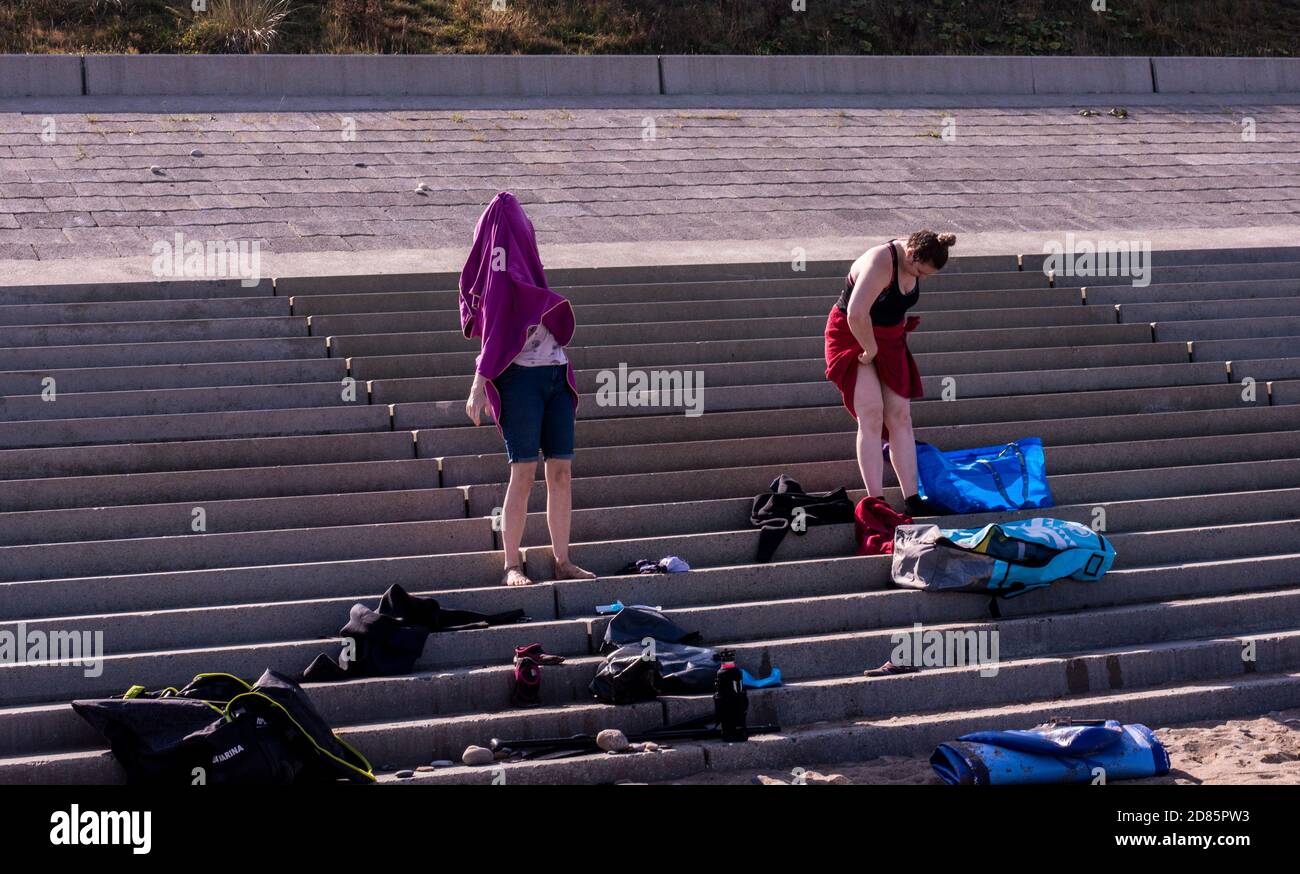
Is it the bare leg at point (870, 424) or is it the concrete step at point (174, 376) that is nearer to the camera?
the bare leg at point (870, 424)

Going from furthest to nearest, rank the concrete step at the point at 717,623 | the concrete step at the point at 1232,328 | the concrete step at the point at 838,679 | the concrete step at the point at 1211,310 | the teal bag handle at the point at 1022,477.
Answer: the concrete step at the point at 1211,310 → the concrete step at the point at 1232,328 → the teal bag handle at the point at 1022,477 → the concrete step at the point at 717,623 → the concrete step at the point at 838,679

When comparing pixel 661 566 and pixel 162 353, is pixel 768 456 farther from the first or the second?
pixel 162 353

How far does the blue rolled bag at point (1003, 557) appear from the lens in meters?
6.63

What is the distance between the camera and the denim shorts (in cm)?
651

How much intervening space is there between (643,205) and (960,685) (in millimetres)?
7071

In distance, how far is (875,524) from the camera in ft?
23.7

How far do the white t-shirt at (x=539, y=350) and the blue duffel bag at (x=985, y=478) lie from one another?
208 cm

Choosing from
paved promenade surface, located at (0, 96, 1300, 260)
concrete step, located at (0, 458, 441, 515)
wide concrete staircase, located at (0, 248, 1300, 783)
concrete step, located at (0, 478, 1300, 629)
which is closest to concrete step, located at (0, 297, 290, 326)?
wide concrete staircase, located at (0, 248, 1300, 783)

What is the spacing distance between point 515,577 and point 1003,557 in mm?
2202

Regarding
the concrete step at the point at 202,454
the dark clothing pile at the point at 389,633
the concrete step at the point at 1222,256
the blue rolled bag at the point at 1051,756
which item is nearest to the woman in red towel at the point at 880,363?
the blue rolled bag at the point at 1051,756

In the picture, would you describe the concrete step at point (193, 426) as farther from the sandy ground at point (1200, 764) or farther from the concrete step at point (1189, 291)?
the concrete step at point (1189, 291)

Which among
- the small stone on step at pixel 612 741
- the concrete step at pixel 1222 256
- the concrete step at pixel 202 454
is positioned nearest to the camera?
the small stone on step at pixel 612 741

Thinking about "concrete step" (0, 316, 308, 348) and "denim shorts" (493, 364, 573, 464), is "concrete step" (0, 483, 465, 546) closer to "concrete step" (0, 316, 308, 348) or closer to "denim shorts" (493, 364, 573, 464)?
"denim shorts" (493, 364, 573, 464)

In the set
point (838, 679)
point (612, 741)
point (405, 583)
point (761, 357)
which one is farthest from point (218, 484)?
point (761, 357)
